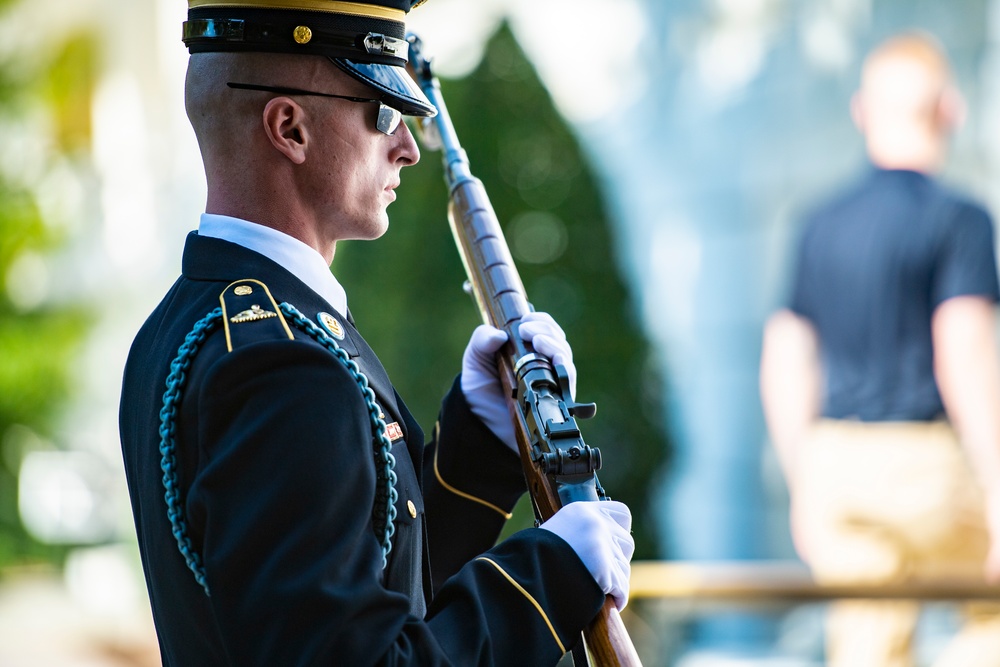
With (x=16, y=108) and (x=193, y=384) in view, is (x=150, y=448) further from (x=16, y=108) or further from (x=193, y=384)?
(x=16, y=108)

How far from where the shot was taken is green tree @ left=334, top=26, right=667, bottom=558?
5.89 meters

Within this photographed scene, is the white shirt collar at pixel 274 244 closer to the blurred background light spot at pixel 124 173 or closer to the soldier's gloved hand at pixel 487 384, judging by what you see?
the soldier's gloved hand at pixel 487 384

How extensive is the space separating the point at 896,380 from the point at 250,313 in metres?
3.38

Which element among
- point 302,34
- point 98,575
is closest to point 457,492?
point 302,34

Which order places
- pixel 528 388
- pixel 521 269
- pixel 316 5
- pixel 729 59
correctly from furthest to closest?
pixel 729 59 < pixel 521 269 < pixel 528 388 < pixel 316 5

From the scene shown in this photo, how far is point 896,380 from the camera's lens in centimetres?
443

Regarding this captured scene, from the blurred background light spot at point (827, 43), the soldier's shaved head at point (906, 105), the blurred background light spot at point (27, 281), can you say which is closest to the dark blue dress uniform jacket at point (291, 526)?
the soldier's shaved head at point (906, 105)

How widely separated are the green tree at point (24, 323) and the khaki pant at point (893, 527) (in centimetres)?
580

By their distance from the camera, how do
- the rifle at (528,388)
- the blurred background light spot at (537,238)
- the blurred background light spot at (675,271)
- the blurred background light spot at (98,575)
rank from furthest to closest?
1. the blurred background light spot at (98,575)
2. the blurred background light spot at (675,271)
3. the blurred background light spot at (537,238)
4. the rifle at (528,388)

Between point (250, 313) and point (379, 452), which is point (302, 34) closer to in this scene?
point (250, 313)

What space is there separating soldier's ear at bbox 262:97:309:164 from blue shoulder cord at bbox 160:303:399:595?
0.68 ft

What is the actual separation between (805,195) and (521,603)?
5.76 meters

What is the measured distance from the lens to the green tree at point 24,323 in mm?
8508

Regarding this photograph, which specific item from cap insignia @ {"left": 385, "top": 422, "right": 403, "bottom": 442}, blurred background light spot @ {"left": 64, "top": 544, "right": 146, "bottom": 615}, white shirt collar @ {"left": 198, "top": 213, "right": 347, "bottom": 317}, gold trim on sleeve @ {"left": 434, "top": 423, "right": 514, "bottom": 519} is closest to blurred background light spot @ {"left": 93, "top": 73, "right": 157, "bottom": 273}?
blurred background light spot @ {"left": 64, "top": 544, "right": 146, "bottom": 615}
